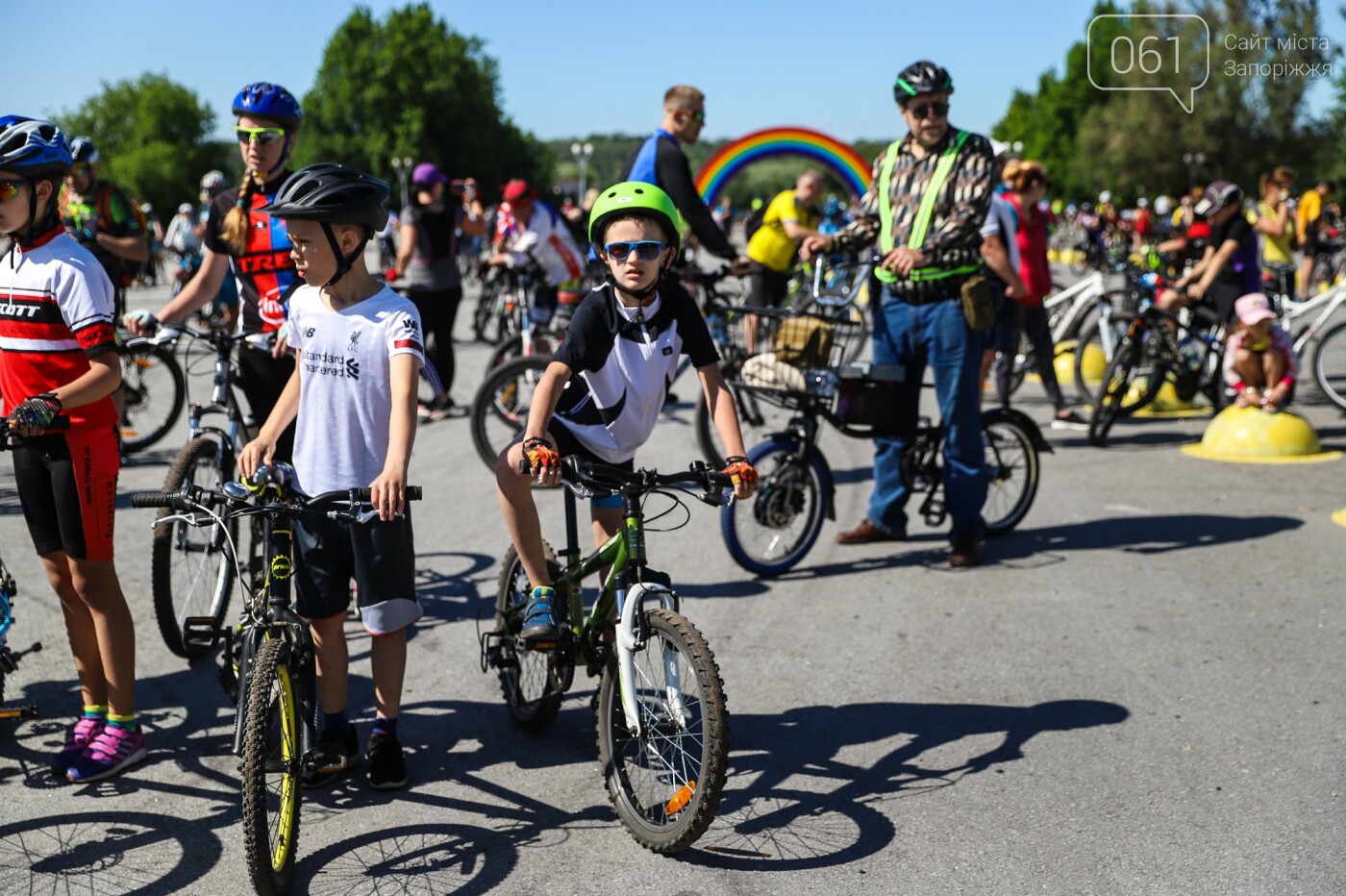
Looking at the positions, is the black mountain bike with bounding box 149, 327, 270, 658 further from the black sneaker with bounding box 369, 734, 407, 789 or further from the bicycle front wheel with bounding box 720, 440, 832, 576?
the bicycle front wheel with bounding box 720, 440, 832, 576

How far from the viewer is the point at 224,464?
5.27m

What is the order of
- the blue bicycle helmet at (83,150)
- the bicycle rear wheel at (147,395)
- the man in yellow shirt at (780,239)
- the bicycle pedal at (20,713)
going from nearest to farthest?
the bicycle pedal at (20,713), the blue bicycle helmet at (83,150), the bicycle rear wheel at (147,395), the man in yellow shirt at (780,239)

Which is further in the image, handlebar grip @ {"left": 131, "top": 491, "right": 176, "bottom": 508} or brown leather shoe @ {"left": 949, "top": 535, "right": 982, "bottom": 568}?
brown leather shoe @ {"left": 949, "top": 535, "right": 982, "bottom": 568}

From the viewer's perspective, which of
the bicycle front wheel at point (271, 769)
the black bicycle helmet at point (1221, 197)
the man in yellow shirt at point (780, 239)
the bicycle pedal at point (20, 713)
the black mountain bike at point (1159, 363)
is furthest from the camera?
the man in yellow shirt at point (780, 239)

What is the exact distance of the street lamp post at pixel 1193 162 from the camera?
72188mm

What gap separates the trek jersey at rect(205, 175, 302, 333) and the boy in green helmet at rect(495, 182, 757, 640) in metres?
1.66

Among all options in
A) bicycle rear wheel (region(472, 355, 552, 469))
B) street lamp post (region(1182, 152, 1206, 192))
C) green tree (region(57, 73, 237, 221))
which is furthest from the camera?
green tree (region(57, 73, 237, 221))

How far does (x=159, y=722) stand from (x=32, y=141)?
6.77 feet

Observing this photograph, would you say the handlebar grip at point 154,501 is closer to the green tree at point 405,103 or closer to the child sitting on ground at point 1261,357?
the child sitting on ground at point 1261,357

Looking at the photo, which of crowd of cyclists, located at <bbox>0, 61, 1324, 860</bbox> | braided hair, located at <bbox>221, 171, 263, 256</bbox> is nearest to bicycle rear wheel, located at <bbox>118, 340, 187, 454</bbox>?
braided hair, located at <bbox>221, 171, 263, 256</bbox>

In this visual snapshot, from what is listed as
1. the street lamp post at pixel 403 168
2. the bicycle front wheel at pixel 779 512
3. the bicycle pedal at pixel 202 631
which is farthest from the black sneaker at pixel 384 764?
the street lamp post at pixel 403 168

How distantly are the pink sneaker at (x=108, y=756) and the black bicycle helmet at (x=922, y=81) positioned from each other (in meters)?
4.46

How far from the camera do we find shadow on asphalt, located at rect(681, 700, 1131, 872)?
3791 mm

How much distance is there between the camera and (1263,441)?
368 inches
